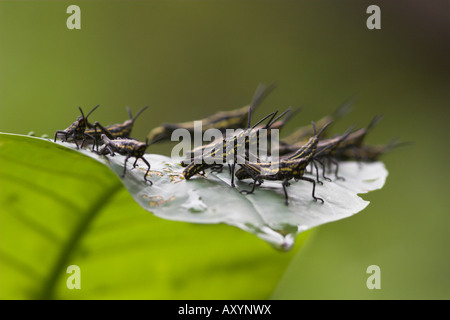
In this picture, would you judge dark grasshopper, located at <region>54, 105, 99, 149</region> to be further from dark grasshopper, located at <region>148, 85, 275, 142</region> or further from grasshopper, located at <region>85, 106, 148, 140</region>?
dark grasshopper, located at <region>148, 85, 275, 142</region>

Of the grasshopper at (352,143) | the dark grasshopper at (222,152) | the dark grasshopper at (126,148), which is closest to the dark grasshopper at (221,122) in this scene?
the dark grasshopper at (222,152)

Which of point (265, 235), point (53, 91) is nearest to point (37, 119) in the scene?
point (53, 91)

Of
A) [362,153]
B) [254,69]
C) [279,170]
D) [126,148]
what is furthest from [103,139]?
[254,69]

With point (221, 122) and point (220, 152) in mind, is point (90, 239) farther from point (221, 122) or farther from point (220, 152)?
point (221, 122)

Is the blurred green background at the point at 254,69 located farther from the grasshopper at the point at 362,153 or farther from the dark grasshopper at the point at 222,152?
the dark grasshopper at the point at 222,152

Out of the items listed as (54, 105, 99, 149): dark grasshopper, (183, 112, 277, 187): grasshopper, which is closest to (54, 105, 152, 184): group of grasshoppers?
(54, 105, 99, 149): dark grasshopper

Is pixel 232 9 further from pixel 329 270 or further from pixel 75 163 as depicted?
pixel 75 163
